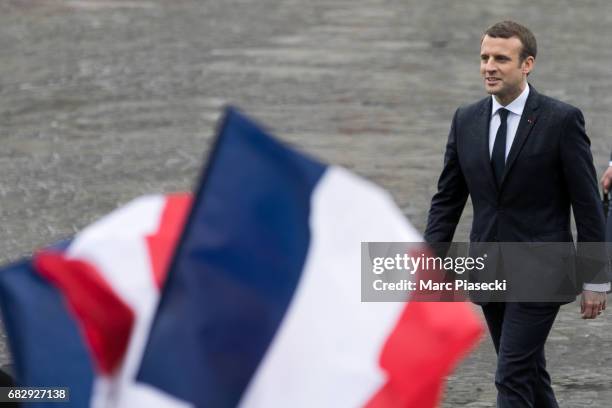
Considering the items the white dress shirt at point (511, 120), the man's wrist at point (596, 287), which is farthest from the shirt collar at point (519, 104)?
the man's wrist at point (596, 287)

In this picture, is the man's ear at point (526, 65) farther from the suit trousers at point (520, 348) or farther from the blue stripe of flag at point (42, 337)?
the blue stripe of flag at point (42, 337)

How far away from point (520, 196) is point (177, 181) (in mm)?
7533

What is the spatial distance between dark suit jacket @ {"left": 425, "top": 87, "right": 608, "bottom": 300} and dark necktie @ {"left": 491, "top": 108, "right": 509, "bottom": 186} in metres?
0.03

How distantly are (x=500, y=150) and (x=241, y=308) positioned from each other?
9.45 ft

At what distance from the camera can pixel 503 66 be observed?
5898 mm

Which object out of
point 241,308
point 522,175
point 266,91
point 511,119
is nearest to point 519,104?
point 511,119

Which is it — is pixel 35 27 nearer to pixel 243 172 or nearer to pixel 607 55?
pixel 607 55

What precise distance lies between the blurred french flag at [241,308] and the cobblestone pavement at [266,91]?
168 inches

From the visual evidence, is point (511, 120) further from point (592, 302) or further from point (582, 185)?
point (592, 302)

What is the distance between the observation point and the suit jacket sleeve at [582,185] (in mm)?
5820

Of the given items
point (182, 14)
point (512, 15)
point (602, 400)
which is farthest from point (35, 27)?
point (602, 400)

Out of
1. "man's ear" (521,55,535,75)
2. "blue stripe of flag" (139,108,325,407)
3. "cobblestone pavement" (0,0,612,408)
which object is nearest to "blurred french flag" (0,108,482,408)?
"blue stripe of flag" (139,108,325,407)

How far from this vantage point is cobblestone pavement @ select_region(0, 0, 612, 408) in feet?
39.7

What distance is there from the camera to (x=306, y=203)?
3371mm
